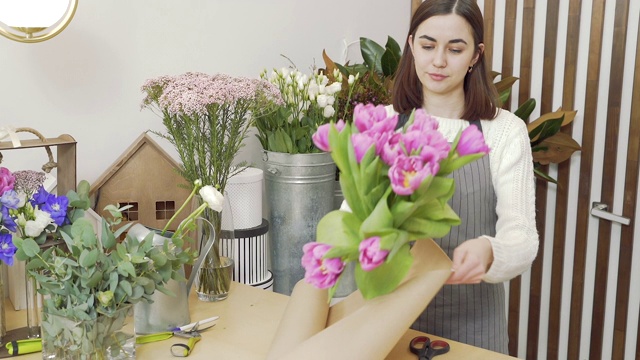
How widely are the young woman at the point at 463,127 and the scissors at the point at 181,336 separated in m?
0.59

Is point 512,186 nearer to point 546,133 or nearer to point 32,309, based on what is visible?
point 32,309

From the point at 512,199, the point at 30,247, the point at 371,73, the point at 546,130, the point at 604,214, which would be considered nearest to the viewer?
the point at 30,247

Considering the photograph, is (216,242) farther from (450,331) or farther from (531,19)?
(531,19)

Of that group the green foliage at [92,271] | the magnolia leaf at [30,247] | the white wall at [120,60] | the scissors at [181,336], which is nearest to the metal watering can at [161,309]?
the scissors at [181,336]

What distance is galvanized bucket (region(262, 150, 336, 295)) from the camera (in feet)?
7.15

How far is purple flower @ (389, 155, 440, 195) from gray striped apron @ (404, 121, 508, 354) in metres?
0.80

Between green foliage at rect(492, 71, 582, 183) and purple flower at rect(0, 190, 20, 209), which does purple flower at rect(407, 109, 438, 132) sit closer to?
purple flower at rect(0, 190, 20, 209)

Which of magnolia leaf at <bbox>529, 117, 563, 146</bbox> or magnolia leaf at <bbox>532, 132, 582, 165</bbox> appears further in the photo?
magnolia leaf at <bbox>532, 132, 582, 165</bbox>

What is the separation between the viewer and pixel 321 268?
3.50ft

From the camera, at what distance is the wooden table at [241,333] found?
148 cm

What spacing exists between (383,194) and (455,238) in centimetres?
79

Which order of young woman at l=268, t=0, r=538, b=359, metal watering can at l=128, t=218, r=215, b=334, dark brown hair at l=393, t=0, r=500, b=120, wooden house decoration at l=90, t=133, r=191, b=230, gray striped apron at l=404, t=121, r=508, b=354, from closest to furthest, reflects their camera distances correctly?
young woman at l=268, t=0, r=538, b=359, metal watering can at l=128, t=218, r=215, b=334, dark brown hair at l=393, t=0, r=500, b=120, gray striped apron at l=404, t=121, r=508, b=354, wooden house decoration at l=90, t=133, r=191, b=230

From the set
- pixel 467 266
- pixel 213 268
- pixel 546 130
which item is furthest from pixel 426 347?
pixel 546 130

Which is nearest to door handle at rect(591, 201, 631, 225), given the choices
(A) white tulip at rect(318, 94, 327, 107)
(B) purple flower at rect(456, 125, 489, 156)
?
(A) white tulip at rect(318, 94, 327, 107)
